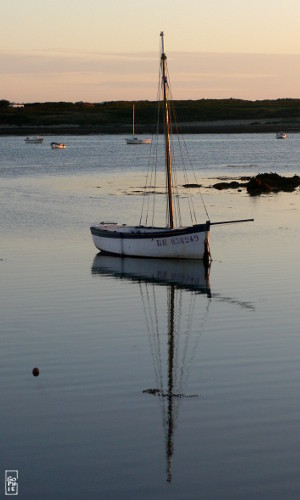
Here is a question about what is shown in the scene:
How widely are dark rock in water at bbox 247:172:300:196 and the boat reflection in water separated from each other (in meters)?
30.2

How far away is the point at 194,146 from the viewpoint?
173500 mm

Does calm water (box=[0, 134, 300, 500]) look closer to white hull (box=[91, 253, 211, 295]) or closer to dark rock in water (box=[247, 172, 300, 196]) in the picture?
white hull (box=[91, 253, 211, 295])

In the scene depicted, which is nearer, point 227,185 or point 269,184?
point 269,184

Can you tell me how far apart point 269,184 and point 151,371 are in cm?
5285

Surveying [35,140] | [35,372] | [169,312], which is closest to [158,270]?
[169,312]

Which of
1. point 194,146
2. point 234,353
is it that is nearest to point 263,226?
point 234,353

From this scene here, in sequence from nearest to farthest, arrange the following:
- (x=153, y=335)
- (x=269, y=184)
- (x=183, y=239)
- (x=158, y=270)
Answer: (x=153, y=335) → (x=158, y=270) → (x=183, y=239) → (x=269, y=184)

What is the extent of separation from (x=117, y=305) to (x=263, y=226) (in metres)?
21.0

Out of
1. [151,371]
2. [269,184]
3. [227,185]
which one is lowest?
[151,371]

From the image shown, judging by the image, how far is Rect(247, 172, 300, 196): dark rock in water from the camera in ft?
233

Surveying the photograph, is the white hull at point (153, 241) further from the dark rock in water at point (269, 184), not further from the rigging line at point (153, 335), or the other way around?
the dark rock in water at point (269, 184)

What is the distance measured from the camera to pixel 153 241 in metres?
40.7

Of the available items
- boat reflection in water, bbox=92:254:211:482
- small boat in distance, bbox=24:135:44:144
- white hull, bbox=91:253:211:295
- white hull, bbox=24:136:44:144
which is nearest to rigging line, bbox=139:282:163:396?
boat reflection in water, bbox=92:254:211:482

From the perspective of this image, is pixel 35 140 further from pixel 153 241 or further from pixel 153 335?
pixel 153 335
